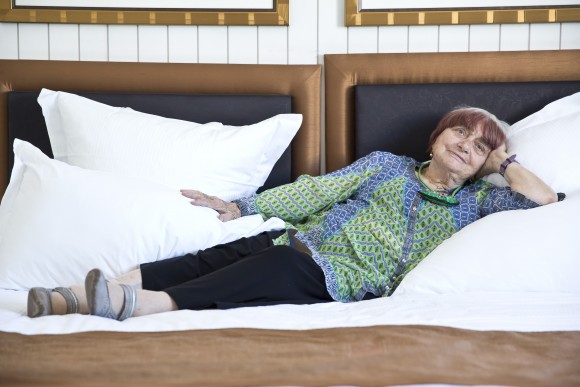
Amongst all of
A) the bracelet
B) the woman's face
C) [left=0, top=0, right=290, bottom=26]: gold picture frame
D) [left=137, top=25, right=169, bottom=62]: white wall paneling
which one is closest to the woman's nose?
the woman's face

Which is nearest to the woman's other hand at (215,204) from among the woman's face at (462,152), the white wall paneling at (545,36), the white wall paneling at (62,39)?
the woman's face at (462,152)

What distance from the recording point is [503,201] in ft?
6.96

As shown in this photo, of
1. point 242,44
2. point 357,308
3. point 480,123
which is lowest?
point 357,308

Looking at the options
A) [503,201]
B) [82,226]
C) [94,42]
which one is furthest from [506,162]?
[94,42]

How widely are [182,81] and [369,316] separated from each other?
137cm

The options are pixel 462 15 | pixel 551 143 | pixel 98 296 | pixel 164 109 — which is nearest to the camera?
pixel 98 296

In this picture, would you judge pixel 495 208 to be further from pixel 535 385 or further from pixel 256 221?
pixel 535 385

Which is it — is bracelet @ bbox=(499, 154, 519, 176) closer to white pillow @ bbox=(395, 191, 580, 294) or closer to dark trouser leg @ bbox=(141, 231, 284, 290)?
white pillow @ bbox=(395, 191, 580, 294)

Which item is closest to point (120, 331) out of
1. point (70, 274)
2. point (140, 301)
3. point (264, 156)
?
point (140, 301)

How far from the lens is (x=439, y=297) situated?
1.77 meters

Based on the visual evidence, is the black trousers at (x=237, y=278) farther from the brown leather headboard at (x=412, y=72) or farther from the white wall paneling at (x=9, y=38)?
the white wall paneling at (x=9, y=38)

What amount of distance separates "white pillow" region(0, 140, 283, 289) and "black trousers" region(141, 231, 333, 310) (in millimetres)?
70

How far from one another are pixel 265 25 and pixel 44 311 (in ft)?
4.88

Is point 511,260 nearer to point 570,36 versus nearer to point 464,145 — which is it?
point 464,145
